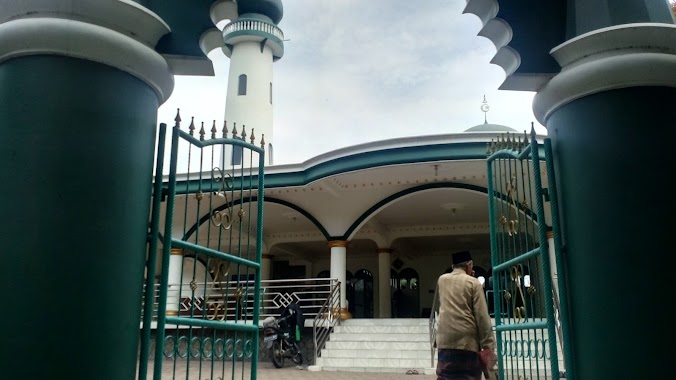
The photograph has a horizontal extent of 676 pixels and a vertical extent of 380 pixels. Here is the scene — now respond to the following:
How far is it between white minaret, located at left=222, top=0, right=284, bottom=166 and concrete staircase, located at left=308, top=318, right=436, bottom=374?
29.9ft

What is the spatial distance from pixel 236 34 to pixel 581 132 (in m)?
18.2

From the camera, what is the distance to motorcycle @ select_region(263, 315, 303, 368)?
10.3m

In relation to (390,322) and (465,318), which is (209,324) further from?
(390,322)

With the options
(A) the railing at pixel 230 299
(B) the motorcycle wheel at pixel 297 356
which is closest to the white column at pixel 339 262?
(A) the railing at pixel 230 299

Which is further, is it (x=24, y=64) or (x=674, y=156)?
(x=674, y=156)

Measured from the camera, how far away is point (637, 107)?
2.85 m

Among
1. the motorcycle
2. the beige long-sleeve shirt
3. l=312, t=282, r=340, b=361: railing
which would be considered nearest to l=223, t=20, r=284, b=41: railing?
l=312, t=282, r=340, b=361: railing

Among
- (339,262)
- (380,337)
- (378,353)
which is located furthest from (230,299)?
(378,353)

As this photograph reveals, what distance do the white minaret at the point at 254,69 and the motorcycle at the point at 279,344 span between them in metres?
9.67

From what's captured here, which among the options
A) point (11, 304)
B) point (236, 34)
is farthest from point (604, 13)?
point (236, 34)

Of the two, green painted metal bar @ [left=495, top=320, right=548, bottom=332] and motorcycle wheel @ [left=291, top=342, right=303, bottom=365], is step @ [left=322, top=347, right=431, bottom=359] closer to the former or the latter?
motorcycle wheel @ [left=291, top=342, right=303, bottom=365]

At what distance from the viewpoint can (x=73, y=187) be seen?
244 cm

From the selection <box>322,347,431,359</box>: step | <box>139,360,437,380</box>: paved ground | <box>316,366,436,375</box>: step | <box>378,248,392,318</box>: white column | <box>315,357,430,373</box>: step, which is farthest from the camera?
<box>378,248,392,318</box>: white column

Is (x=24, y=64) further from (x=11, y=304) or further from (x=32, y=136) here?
(x=11, y=304)
